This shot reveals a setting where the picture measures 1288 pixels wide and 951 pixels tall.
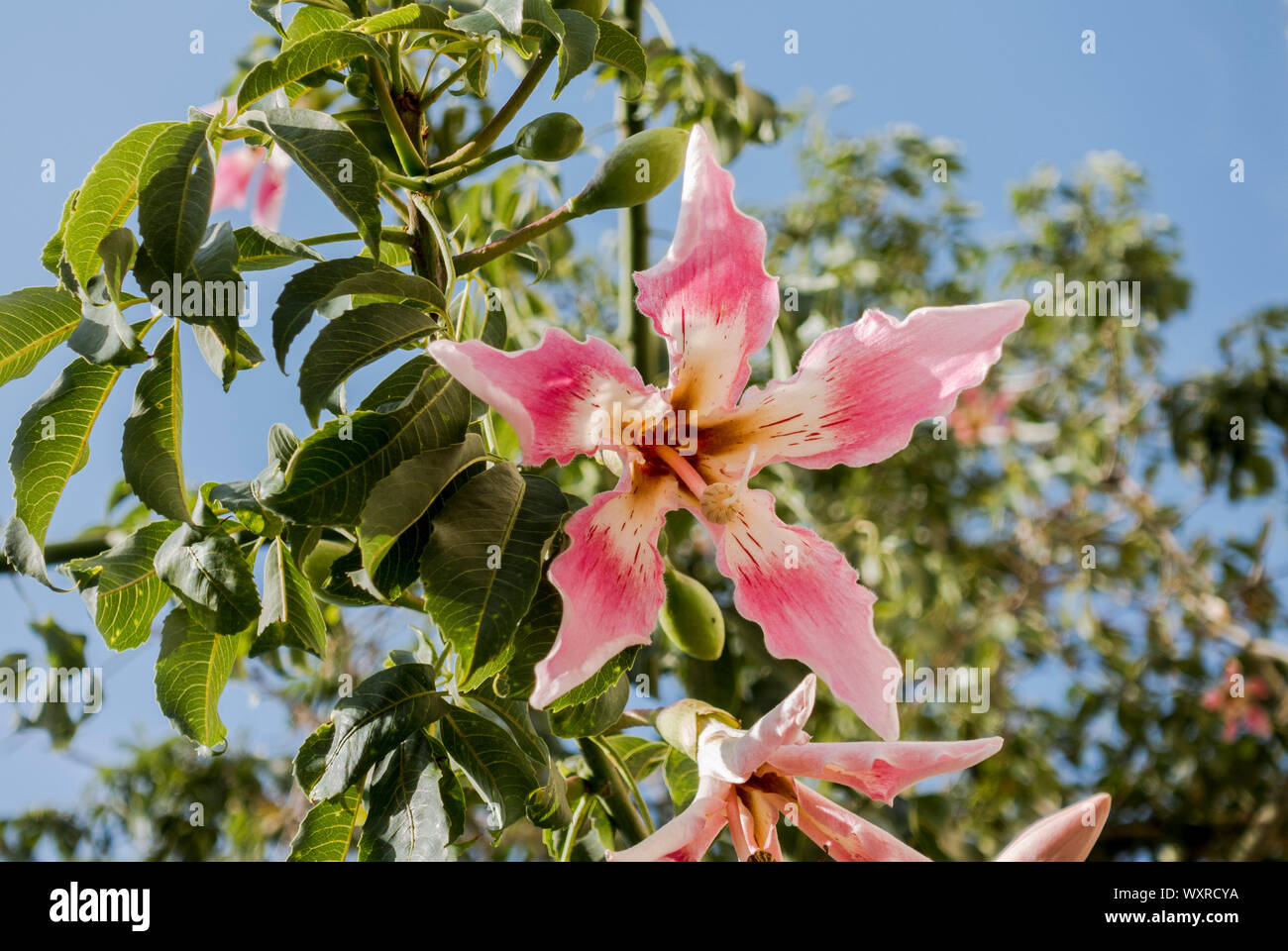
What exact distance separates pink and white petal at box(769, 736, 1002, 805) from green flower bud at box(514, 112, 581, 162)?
38cm

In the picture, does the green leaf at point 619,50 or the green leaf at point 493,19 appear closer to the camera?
the green leaf at point 493,19

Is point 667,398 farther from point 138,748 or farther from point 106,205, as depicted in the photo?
point 138,748

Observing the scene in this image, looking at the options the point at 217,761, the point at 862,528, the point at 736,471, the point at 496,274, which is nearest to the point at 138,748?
the point at 217,761

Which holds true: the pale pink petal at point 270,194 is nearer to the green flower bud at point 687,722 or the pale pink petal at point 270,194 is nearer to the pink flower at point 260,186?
the pink flower at point 260,186

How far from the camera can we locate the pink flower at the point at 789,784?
0.58 m

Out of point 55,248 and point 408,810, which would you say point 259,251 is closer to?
point 55,248

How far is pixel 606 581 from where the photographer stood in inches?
22.8

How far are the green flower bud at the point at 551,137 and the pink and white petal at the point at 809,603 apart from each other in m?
0.24

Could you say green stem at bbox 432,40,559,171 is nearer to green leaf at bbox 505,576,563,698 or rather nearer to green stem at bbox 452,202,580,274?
green stem at bbox 452,202,580,274

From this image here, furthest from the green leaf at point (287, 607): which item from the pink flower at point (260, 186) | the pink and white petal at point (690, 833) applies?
the pink flower at point (260, 186)

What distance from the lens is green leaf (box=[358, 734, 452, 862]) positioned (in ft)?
2.03

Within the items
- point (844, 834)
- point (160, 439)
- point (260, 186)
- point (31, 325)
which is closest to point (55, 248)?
point (31, 325)

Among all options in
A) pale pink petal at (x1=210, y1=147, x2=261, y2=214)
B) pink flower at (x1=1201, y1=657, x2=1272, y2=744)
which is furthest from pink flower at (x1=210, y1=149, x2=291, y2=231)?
pink flower at (x1=1201, y1=657, x2=1272, y2=744)
